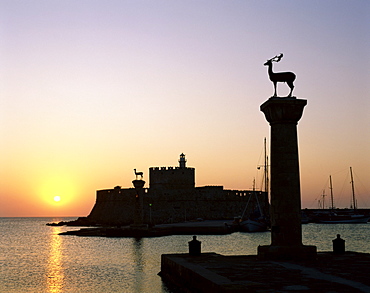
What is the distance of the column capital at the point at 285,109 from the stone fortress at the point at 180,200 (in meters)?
53.0

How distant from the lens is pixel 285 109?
14.5m

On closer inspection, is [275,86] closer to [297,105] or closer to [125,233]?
[297,105]

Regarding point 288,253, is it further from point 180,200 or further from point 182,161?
point 182,161

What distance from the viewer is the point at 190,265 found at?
13.4 metres

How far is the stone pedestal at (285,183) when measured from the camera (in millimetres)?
14375

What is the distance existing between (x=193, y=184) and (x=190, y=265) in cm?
5675

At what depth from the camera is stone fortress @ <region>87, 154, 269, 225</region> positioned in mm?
68000

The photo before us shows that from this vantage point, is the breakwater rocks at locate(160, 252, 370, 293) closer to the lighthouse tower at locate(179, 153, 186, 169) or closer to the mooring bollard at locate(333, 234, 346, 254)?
the mooring bollard at locate(333, 234, 346, 254)

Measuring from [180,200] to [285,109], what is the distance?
2151 inches

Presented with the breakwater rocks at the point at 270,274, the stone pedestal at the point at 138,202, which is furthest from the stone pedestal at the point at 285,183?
the stone pedestal at the point at 138,202

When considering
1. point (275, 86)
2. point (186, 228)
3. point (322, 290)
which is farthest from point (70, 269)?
point (186, 228)

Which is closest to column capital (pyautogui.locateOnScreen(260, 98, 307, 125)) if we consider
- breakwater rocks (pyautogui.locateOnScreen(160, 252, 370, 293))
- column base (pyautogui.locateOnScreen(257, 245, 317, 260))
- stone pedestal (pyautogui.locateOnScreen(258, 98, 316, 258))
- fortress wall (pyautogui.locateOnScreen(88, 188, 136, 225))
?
stone pedestal (pyautogui.locateOnScreen(258, 98, 316, 258))

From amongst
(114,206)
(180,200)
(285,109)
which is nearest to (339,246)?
(285,109)

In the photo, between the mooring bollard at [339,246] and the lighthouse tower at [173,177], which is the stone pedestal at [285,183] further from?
the lighthouse tower at [173,177]
